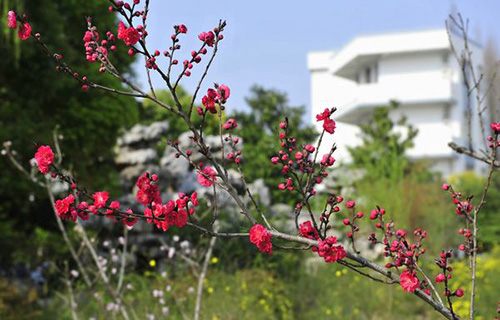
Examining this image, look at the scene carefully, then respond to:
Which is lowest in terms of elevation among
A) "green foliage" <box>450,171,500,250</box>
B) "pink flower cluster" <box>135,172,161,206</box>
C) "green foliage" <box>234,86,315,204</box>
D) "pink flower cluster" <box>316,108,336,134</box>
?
"green foliage" <box>450,171,500,250</box>

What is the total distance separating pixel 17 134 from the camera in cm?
982

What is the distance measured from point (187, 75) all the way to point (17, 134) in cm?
829

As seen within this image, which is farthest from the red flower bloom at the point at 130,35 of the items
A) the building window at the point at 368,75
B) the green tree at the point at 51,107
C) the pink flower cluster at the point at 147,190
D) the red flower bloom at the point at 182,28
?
the building window at the point at 368,75

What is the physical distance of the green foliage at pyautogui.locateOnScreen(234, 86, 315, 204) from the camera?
49.1 feet

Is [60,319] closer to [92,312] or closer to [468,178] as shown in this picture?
[92,312]

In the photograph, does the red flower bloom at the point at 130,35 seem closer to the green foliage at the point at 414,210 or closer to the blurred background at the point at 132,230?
the blurred background at the point at 132,230

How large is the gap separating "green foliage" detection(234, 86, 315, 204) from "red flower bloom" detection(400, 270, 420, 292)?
24.8 feet

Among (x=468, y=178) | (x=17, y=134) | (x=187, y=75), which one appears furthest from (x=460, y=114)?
(x=187, y=75)

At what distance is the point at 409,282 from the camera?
217cm

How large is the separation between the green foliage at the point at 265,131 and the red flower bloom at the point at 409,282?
7550mm

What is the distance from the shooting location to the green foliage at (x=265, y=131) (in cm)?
1495

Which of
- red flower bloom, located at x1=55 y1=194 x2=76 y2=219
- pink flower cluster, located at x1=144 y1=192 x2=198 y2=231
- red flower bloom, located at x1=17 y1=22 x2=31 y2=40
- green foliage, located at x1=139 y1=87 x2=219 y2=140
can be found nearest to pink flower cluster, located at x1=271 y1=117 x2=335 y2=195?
pink flower cluster, located at x1=144 y1=192 x2=198 y2=231

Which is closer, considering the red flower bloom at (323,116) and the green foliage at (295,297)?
the red flower bloom at (323,116)

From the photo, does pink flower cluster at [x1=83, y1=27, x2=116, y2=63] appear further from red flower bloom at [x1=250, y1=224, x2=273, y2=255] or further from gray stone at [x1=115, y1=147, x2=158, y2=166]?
gray stone at [x1=115, y1=147, x2=158, y2=166]
